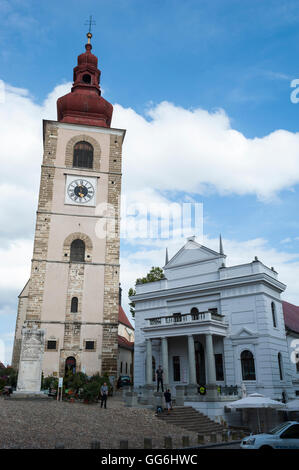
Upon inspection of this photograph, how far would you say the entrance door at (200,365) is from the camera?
1061 inches

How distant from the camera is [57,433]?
13391 mm

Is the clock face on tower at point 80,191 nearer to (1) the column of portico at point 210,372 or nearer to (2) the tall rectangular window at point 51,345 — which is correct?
(2) the tall rectangular window at point 51,345

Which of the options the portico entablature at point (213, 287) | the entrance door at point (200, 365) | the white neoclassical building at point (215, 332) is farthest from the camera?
the entrance door at point (200, 365)

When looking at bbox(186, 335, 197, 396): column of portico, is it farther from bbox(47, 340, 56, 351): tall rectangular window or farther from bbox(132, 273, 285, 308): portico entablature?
bbox(47, 340, 56, 351): tall rectangular window

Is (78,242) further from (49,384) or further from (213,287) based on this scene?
(49,384)

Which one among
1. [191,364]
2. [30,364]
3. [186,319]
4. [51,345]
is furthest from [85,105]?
[191,364]

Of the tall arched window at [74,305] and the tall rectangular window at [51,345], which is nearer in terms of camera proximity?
the tall rectangular window at [51,345]

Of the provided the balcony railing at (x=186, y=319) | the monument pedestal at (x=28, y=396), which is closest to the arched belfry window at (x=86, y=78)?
the balcony railing at (x=186, y=319)

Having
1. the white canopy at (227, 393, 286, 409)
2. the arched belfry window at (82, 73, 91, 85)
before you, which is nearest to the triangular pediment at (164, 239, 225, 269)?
the white canopy at (227, 393, 286, 409)

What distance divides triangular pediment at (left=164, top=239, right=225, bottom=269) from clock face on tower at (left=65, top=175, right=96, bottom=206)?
9.25 m

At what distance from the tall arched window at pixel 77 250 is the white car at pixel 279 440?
2335 cm

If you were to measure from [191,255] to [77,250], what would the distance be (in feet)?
32.4

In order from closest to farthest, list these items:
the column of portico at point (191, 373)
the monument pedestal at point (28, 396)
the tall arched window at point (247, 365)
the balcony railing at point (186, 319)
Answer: the monument pedestal at point (28, 396) → the column of portico at point (191, 373) → the tall arched window at point (247, 365) → the balcony railing at point (186, 319)

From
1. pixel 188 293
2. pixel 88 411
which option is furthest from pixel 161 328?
pixel 88 411
